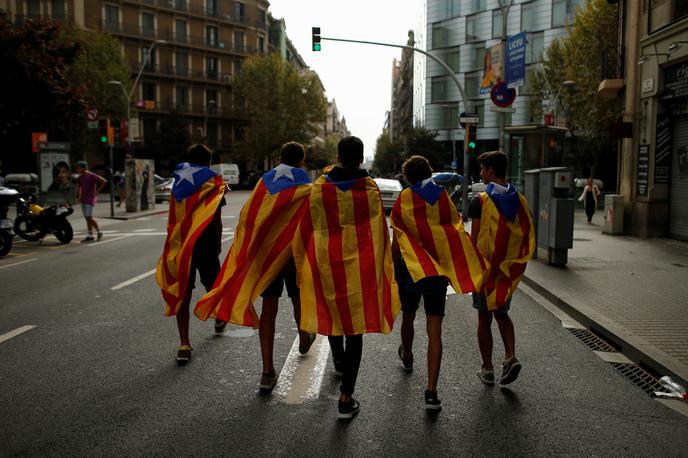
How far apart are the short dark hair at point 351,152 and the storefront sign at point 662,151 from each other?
12.7 meters

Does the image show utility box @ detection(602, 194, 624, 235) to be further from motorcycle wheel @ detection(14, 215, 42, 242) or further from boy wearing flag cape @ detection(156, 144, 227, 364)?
Answer: motorcycle wheel @ detection(14, 215, 42, 242)

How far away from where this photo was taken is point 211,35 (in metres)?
66.5

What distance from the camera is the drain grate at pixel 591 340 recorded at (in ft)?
19.4

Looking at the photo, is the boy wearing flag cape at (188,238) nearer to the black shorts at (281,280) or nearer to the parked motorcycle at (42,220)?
the black shorts at (281,280)

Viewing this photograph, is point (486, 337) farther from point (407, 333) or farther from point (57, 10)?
point (57, 10)

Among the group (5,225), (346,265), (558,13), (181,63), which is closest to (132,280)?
(5,225)

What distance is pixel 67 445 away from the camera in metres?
3.50

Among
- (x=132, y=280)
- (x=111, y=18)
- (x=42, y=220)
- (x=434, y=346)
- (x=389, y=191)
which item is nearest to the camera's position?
(x=434, y=346)

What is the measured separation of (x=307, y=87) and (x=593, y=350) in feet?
195

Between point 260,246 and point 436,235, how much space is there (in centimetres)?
126

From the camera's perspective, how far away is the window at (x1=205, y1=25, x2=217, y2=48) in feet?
216

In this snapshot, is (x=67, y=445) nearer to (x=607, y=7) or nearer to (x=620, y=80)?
(x=620, y=80)

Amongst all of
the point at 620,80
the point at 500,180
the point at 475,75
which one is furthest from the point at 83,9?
the point at 500,180

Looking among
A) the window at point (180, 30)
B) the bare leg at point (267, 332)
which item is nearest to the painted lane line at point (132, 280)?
the bare leg at point (267, 332)
